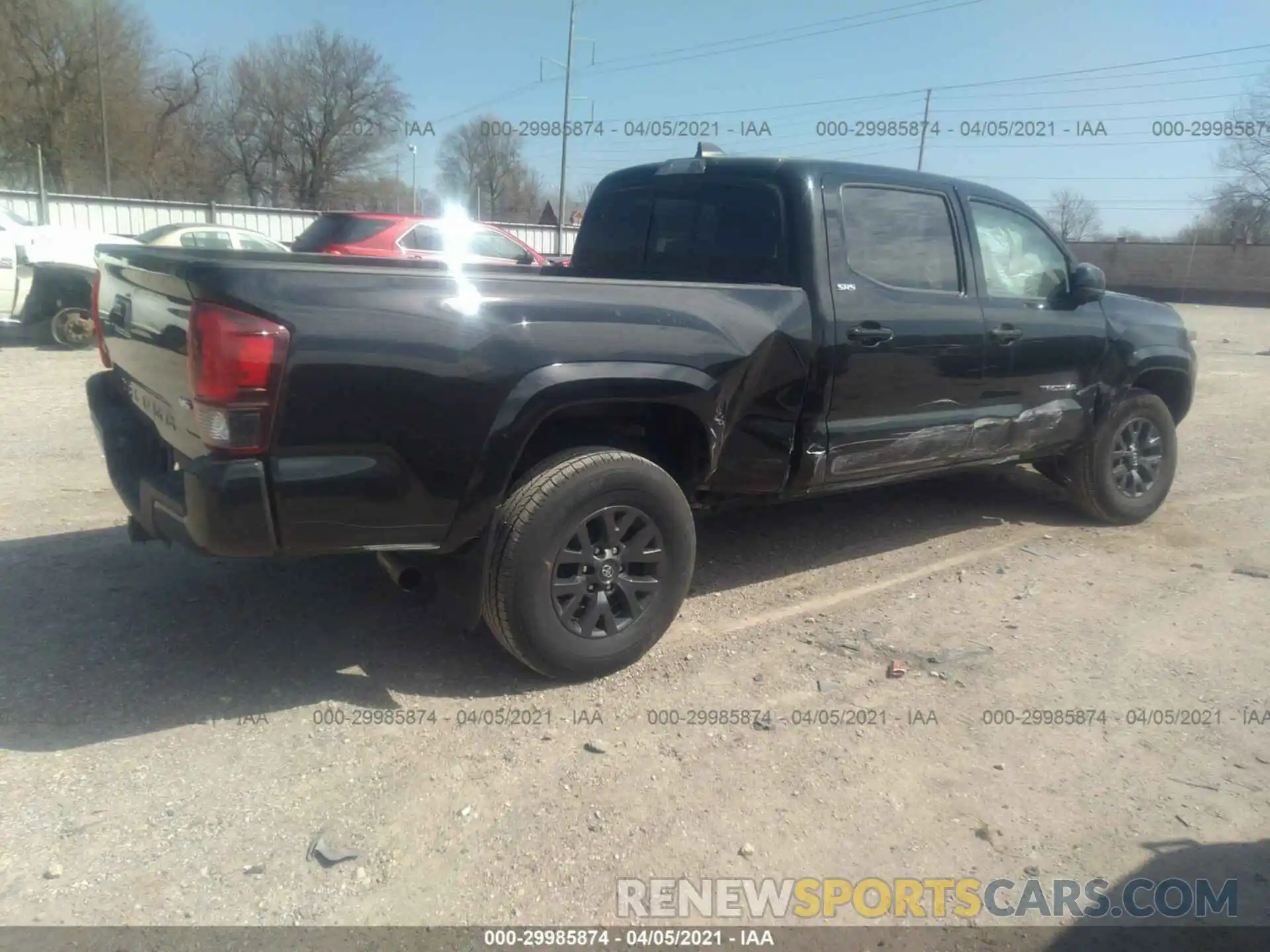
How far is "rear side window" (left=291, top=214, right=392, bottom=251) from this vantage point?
1224cm

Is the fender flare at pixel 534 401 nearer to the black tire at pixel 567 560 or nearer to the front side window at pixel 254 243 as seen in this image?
the black tire at pixel 567 560

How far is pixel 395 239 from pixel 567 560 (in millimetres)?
9992

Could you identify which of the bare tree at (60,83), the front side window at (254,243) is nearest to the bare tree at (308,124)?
the bare tree at (60,83)

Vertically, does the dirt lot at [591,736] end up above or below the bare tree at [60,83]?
below

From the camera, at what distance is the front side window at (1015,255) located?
487 centimetres

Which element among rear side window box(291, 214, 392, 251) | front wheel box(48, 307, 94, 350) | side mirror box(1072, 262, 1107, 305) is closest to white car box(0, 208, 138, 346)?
front wheel box(48, 307, 94, 350)

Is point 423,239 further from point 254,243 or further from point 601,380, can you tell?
point 601,380

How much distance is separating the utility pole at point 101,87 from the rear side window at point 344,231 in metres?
27.5

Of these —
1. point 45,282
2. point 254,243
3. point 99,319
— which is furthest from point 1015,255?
point 254,243

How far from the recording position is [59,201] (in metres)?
22.4

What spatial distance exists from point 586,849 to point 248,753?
1.18m

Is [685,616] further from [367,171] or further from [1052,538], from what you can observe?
[367,171]

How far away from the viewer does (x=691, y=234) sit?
455cm

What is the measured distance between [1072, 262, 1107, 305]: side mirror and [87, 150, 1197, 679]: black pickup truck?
1.0 inches
